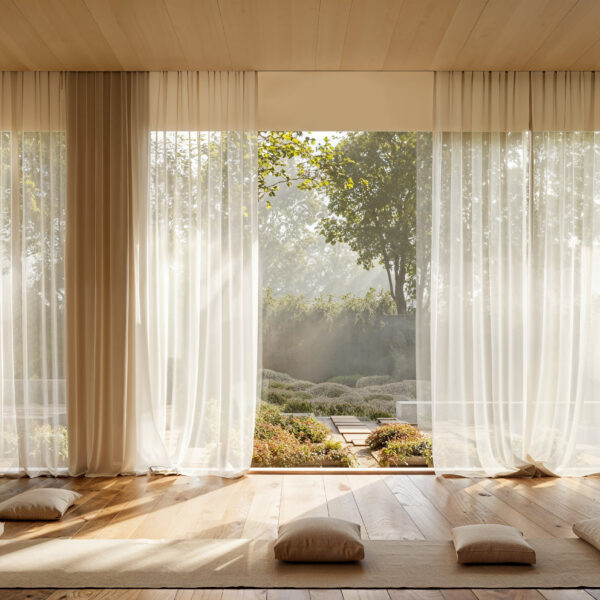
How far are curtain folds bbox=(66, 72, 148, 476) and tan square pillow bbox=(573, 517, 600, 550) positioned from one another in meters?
2.51

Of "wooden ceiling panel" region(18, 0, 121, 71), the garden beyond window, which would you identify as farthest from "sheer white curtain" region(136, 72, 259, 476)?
the garden beyond window

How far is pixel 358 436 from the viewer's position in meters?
6.59

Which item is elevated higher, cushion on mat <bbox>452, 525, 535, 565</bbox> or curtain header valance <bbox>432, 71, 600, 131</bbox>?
curtain header valance <bbox>432, 71, 600, 131</bbox>

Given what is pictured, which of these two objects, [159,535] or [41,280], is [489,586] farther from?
[41,280]

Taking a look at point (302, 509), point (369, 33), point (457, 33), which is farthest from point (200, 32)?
point (302, 509)

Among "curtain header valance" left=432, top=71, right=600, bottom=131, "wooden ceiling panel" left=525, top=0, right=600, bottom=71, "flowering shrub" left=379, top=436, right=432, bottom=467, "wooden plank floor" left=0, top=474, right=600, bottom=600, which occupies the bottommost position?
"flowering shrub" left=379, top=436, right=432, bottom=467

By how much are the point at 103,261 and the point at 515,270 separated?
100 inches

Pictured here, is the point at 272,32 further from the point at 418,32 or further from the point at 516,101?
the point at 516,101

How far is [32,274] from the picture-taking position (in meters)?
4.10

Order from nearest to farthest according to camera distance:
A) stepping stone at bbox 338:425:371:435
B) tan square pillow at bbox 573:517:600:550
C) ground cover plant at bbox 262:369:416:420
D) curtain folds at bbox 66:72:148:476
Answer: tan square pillow at bbox 573:517:600:550 → curtain folds at bbox 66:72:148:476 → stepping stone at bbox 338:425:371:435 → ground cover plant at bbox 262:369:416:420

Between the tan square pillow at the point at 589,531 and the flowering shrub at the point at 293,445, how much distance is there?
2.54m

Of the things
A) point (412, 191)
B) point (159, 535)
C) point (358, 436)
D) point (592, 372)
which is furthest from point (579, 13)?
point (412, 191)

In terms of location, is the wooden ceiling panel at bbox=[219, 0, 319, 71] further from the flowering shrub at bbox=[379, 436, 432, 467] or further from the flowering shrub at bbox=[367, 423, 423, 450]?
the flowering shrub at bbox=[367, 423, 423, 450]

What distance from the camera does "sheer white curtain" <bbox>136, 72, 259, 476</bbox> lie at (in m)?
4.07
